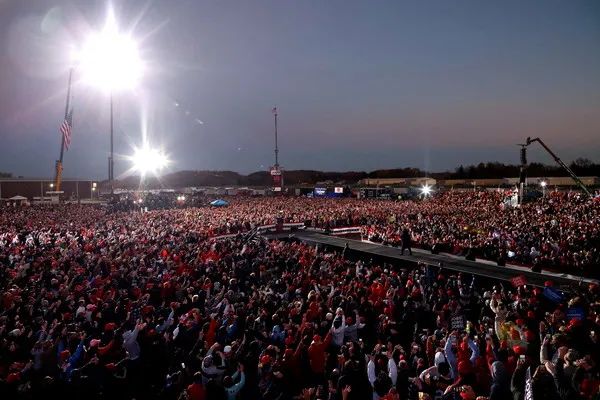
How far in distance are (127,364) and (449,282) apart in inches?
386

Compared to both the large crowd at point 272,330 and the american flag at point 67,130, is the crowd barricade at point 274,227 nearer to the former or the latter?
the large crowd at point 272,330

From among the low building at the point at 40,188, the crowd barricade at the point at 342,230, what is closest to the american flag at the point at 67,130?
the crowd barricade at the point at 342,230

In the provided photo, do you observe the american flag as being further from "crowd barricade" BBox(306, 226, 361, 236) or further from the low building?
the low building

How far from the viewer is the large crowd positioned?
6430 millimetres

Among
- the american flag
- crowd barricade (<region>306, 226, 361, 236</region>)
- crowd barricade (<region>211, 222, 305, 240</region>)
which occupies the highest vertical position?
the american flag

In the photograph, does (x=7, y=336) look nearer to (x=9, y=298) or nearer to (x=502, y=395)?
(x=9, y=298)

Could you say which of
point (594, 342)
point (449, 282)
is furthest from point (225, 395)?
point (449, 282)

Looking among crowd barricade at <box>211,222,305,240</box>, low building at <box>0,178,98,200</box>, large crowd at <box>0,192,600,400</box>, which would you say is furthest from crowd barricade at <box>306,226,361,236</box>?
low building at <box>0,178,98,200</box>

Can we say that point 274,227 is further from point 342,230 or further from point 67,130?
point 67,130

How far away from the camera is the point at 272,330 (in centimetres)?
888

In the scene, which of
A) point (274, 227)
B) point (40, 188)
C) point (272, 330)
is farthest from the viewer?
point (40, 188)

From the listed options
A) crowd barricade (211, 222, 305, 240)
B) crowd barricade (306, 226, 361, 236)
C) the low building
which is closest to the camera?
crowd barricade (211, 222, 305, 240)

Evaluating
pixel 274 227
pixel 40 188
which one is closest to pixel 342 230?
pixel 274 227

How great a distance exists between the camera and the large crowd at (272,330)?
6430 millimetres
